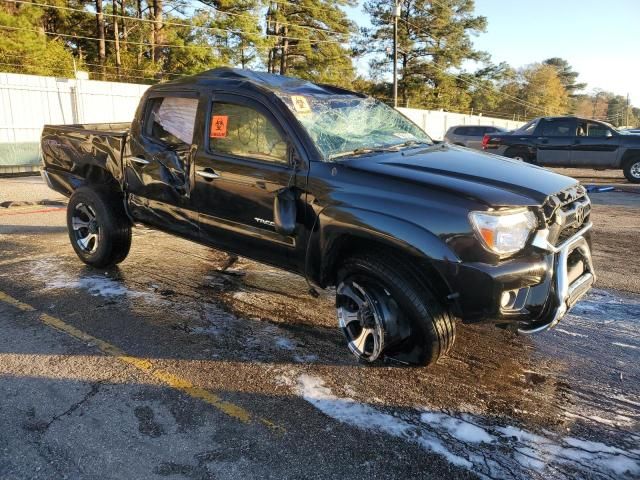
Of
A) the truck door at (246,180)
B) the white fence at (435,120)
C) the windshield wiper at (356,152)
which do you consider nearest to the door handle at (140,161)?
the truck door at (246,180)

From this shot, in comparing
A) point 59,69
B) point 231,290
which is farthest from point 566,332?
point 59,69

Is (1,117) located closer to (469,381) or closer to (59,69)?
(59,69)

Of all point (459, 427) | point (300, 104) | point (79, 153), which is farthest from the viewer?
point (79, 153)

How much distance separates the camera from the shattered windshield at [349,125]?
3.66 metres

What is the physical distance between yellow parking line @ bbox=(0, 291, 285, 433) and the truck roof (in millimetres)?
2084

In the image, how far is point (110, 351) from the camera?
368 centimetres

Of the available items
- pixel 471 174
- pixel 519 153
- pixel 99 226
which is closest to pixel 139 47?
pixel 519 153

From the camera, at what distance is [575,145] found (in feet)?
46.7

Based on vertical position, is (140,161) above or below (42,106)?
below

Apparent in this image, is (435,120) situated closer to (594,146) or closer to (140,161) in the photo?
(594,146)

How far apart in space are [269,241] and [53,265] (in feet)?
10.0

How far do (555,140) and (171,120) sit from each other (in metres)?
12.5

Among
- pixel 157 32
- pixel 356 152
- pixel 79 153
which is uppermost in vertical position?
pixel 157 32

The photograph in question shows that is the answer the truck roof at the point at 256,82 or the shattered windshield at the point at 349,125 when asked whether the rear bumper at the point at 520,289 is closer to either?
the shattered windshield at the point at 349,125
